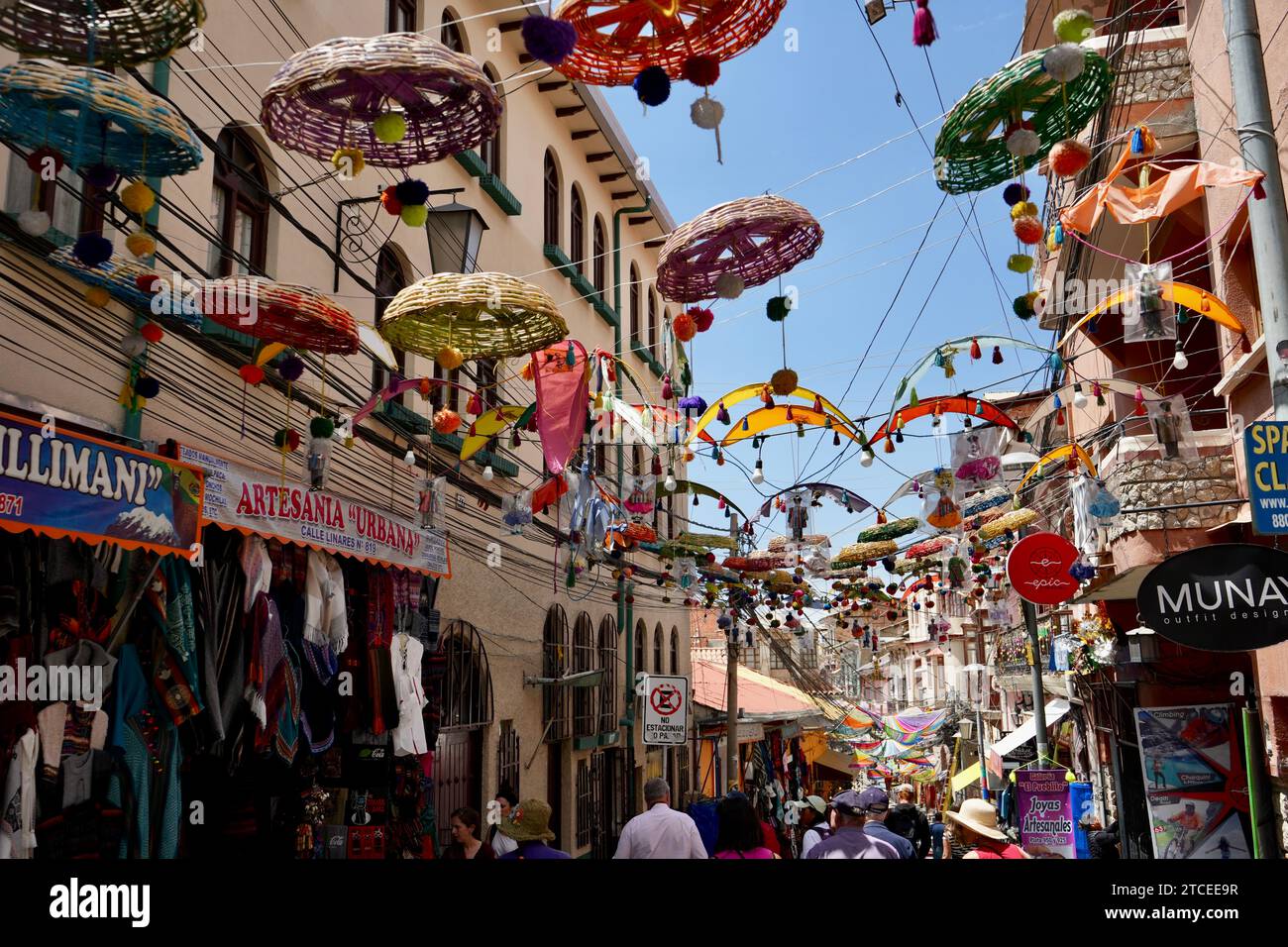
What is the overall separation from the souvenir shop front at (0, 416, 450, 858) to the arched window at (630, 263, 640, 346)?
12729 millimetres

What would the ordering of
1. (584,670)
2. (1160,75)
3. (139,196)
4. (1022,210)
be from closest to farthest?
(139,196) → (1022,210) → (1160,75) → (584,670)

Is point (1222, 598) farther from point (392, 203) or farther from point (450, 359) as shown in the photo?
point (392, 203)

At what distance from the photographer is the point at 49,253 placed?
664cm

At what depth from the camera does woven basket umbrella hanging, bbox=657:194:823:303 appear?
6.32 m

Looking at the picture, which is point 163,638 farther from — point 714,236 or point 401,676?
point 714,236

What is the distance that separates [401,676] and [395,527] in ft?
4.80

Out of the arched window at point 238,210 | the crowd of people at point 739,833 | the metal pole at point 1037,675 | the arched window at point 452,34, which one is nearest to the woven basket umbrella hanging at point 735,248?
the crowd of people at point 739,833

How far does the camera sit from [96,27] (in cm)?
482

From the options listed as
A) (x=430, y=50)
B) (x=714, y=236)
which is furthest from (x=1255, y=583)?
(x=430, y=50)

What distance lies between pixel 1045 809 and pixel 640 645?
981 cm

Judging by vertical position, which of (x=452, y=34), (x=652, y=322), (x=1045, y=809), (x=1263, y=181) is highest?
(x=652, y=322)

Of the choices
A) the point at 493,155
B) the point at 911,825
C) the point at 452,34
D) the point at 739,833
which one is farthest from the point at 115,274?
the point at 493,155

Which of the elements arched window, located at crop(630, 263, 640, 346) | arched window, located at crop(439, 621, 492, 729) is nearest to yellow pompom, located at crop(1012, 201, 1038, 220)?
arched window, located at crop(439, 621, 492, 729)

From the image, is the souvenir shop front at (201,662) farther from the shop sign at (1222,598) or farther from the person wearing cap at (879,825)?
the shop sign at (1222,598)
